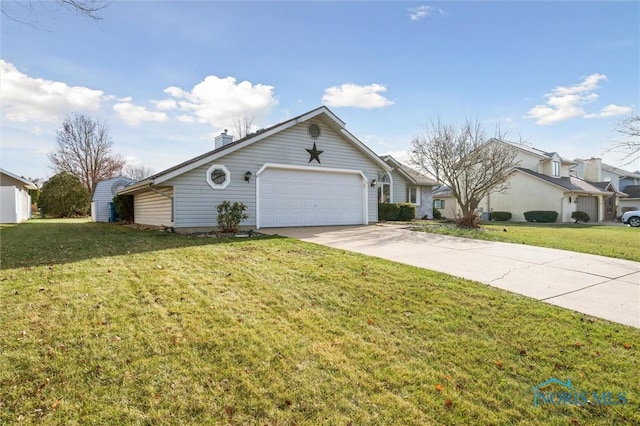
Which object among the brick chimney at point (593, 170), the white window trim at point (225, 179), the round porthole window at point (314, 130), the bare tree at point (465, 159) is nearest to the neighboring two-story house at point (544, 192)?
the brick chimney at point (593, 170)

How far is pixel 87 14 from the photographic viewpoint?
4.99 m

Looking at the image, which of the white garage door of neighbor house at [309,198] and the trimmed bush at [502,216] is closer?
the white garage door of neighbor house at [309,198]

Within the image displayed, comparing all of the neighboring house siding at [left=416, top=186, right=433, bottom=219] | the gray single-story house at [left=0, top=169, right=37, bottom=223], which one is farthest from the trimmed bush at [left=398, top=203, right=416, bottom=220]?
the gray single-story house at [left=0, top=169, right=37, bottom=223]

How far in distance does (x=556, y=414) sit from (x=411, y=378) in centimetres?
108

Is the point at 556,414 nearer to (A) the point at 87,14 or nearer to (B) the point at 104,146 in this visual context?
(A) the point at 87,14

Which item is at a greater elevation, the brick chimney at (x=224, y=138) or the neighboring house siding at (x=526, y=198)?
the brick chimney at (x=224, y=138)

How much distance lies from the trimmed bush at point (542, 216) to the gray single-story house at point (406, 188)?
8.66m

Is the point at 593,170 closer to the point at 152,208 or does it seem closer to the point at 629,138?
the point at 629,138

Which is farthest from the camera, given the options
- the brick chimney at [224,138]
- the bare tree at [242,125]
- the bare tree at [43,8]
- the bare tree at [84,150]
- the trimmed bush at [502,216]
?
the bare tree at [84,150]

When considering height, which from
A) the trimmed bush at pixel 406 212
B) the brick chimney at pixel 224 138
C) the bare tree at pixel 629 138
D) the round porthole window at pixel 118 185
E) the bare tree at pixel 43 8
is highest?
Result: the brick chimney at pixel 224 138

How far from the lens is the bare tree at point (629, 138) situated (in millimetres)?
11672

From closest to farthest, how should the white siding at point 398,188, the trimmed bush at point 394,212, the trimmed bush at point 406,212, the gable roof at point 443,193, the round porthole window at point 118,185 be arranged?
the trimmed bush at point 394,212 < the trimmed bush at point 406,212 < the white siding at point 398,188 < the round porthole window at point 118,185 < the gable roof at point 443,193

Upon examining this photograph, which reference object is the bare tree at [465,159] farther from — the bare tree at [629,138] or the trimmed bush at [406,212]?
the bare tree at [629,138]

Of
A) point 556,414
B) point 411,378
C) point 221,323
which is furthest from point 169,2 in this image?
point 556,414
